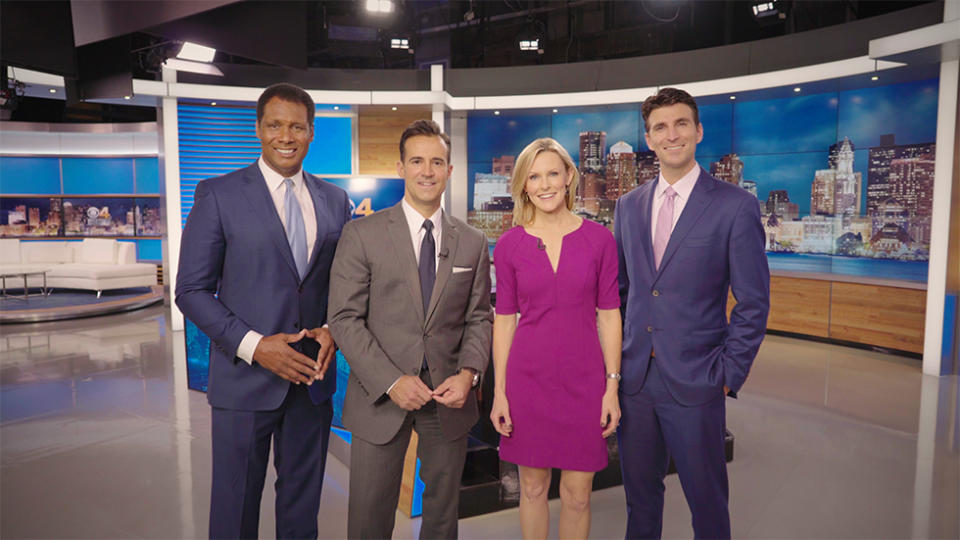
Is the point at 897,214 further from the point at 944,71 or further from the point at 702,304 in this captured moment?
the point at 702,304

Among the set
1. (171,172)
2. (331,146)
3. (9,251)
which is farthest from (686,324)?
(9,251)

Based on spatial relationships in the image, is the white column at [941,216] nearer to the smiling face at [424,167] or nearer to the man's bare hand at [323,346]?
the smiling face at [424,167]

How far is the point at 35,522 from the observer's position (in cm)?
297

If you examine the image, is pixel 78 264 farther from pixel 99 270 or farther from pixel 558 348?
pixel 558 348

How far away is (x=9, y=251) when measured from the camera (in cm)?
1051

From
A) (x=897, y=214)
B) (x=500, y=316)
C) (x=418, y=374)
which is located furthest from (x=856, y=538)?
(x=897, y=214)

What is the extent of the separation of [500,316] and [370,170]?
7.48 m

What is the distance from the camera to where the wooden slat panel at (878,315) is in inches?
252

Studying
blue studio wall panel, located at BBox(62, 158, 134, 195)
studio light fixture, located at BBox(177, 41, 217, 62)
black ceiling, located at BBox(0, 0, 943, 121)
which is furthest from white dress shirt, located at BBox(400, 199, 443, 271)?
blue studio wall panel, located at BBox(62, 158, 134, 195)

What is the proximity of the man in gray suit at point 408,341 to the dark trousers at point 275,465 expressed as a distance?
0.67ft

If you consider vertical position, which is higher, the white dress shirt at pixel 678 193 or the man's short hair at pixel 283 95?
the man's short hair at pixel 283 95

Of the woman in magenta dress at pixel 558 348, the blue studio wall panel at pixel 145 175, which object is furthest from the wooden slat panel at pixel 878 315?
the blue studio wall panel at pixel 145 175

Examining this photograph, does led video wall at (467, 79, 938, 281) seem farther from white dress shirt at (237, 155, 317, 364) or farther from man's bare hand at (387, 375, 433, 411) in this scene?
man's bare hand at (387, 375, 433, 411)

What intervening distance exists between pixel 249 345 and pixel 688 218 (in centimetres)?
151
